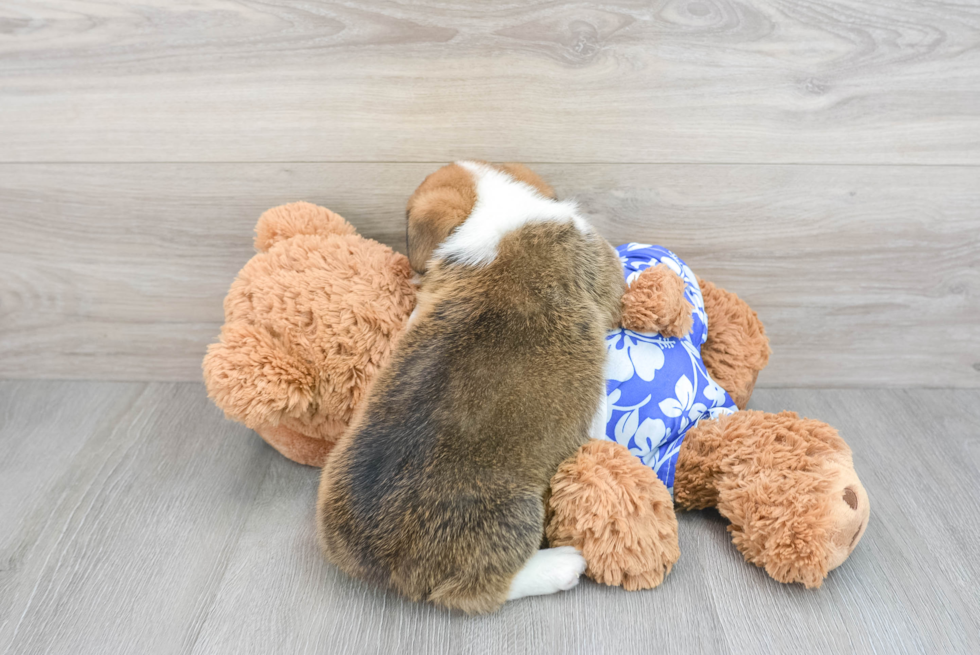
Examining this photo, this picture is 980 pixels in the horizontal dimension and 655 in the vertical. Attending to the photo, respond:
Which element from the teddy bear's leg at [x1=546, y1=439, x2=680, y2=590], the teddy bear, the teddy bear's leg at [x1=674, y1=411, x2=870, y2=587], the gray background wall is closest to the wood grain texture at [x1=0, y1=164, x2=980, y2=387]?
the gray background wall

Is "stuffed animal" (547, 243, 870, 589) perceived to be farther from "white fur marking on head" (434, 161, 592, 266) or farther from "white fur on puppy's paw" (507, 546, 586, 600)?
"white fur marking on head" (434, 161, 592, 266)

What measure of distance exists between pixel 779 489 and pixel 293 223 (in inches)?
29.4

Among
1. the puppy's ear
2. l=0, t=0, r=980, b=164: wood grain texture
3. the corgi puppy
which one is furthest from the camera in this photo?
l=0, t=0, r=980, b=164: wood grain texture

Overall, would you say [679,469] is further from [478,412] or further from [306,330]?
[306,330]

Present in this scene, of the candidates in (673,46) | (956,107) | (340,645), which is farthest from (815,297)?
(340,645)

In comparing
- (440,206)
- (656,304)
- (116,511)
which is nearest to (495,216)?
(440,206)

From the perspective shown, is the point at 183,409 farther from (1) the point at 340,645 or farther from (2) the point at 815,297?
(2) the point at 815,297

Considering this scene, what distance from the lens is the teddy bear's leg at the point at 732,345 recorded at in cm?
103

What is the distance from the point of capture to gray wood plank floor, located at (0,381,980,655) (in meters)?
0.76

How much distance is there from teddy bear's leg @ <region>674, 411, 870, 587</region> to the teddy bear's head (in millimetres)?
448

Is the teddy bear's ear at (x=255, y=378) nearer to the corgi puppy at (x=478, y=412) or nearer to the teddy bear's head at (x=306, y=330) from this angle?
the teddy bear's head at (x=306, y=330)

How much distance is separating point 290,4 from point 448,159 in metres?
0.31

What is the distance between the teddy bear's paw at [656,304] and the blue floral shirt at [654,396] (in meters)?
0.02

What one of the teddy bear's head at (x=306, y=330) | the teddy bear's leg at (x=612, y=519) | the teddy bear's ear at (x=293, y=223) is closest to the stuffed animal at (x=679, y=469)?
the teddy bear's leg at (x=612, y=519)
